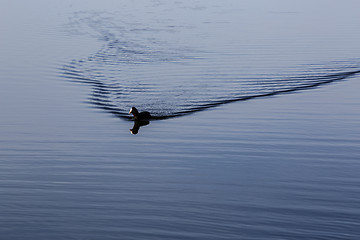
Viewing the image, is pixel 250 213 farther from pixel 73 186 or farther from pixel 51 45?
pixel 51 45

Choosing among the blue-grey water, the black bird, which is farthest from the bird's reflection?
the blue-grey water

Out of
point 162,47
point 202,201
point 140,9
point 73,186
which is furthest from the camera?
point 140,9

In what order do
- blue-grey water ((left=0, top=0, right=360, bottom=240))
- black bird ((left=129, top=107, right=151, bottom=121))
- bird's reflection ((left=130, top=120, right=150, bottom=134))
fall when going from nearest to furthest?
blue-grey water ((left=0, top=0, right=360, bottom=240)) < bird's reflection ((left=130, top=120, right=150, bottom=134)) < black bird ((left=129, top=107, right=151, bottom=121))

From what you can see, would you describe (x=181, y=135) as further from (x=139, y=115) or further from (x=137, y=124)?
(x=139, y=115)

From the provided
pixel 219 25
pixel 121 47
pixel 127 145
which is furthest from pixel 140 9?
pixel 127 145

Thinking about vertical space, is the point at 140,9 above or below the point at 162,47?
above

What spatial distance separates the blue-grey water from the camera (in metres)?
11.6

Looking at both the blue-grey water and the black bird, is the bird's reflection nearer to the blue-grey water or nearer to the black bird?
the black bird

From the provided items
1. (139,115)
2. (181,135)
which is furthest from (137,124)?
(181,135)

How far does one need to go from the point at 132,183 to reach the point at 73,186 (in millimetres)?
1264

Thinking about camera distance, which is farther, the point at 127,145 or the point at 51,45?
the point at 51,45

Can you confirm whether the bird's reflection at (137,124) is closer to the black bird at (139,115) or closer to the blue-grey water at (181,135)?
the black bird at (139,115)

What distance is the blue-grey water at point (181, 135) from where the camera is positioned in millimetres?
11586

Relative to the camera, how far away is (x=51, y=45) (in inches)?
1309
